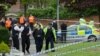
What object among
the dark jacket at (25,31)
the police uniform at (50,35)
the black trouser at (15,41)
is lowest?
the black trouser at (15,41)

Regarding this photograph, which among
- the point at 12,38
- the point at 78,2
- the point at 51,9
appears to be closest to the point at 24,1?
the point at 51,9

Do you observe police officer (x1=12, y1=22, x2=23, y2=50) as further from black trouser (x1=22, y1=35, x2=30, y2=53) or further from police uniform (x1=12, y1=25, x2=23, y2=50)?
black trouser (x1=22, y1=35, x2=30, y2=53)

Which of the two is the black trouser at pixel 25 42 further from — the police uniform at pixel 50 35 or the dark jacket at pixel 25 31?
the police uniform at pixel 50 35

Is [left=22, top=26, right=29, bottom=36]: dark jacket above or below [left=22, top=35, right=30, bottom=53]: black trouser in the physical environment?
above

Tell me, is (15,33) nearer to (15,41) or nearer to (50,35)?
(15,41)

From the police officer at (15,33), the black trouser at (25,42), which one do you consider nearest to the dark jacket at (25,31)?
the black trouser at (25,42)

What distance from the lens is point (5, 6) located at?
4959cm

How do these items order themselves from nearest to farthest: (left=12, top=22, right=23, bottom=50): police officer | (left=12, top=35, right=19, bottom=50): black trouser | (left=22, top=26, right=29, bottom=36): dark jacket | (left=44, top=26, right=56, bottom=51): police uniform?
(left=22, top=26, right=29, bottom=36): dark jacket < (left=44, top=26, right=56, bottom=51): police uniform < (left=12, top=22, right=23, bottom=50): police officer < (left=12, top=35, right=19, bottom=50): black trouser

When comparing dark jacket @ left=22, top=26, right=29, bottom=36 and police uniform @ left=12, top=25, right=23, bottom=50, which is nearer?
dark jacket @ left=22, top=26, right=29, bottom=36

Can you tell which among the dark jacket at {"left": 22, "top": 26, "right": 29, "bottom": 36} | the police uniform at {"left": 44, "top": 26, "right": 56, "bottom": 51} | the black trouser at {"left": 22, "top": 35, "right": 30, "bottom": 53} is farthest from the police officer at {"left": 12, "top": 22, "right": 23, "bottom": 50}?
the police uniform at {"left": 44, "top": 26, "right": 56, "bottom": 51}

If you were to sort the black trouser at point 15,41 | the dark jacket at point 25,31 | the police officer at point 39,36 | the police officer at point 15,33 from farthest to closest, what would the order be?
the black trouser at point 15,41 < the police officer at point 15,33 < the dark jacket at point 25,31 < the police officer at point 39,36

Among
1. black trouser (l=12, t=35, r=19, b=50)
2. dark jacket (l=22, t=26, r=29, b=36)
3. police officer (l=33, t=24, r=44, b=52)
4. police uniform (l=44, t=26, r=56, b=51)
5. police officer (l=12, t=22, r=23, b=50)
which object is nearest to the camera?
police officer (l=33, t=24, r=44, b=52)

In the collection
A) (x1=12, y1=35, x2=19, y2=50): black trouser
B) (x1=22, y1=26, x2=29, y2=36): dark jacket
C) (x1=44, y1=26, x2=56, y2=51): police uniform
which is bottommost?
(x1=12, y1=35, x2=19, y2=50): black trouser

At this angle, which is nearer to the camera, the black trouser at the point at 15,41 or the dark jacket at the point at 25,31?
the dark jacket at the point at 25,31
